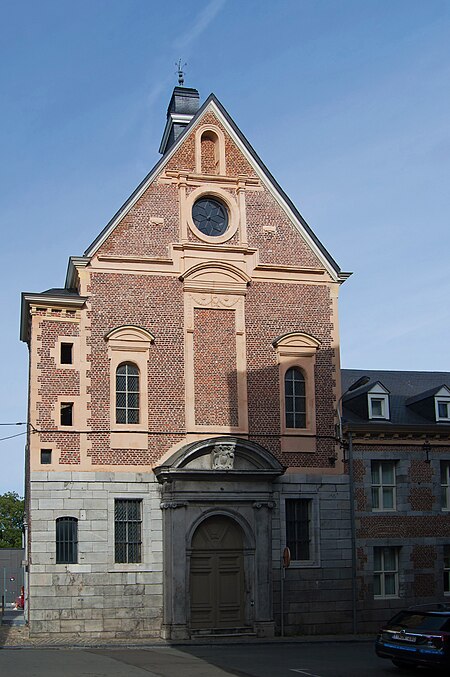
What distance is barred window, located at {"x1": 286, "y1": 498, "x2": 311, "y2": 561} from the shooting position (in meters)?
29.5

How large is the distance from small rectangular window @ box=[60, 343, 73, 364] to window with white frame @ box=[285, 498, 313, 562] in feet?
24.9

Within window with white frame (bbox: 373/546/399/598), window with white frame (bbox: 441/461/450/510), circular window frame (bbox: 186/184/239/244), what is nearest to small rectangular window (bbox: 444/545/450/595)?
window with white frame (bbox: 441/461/450/510)

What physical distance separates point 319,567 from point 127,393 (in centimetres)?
757

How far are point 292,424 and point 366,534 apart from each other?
3.97 meters

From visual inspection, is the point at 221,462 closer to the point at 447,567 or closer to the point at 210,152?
the point at 447,567

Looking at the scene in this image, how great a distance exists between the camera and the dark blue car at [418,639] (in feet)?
61.3

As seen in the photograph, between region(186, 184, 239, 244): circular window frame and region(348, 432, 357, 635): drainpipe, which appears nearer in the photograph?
region(348, 432, 357, 635): drainpipe

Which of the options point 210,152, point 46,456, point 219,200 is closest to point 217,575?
point 46,456

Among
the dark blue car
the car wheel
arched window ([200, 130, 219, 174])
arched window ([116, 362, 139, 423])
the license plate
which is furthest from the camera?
arched window ([200, 130, 219, 174])

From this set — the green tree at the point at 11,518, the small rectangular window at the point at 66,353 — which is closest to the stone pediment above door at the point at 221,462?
the small rectangular window at the point at 66,353

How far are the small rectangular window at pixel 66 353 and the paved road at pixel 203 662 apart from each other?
320 inches

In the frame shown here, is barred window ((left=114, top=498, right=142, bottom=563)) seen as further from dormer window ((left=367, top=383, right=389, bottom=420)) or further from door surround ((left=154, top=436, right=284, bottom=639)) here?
dormer window ((left=367, top=383, right=389, bottom=420))

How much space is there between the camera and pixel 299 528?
1169 inches

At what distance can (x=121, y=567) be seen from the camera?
90.7 ft
